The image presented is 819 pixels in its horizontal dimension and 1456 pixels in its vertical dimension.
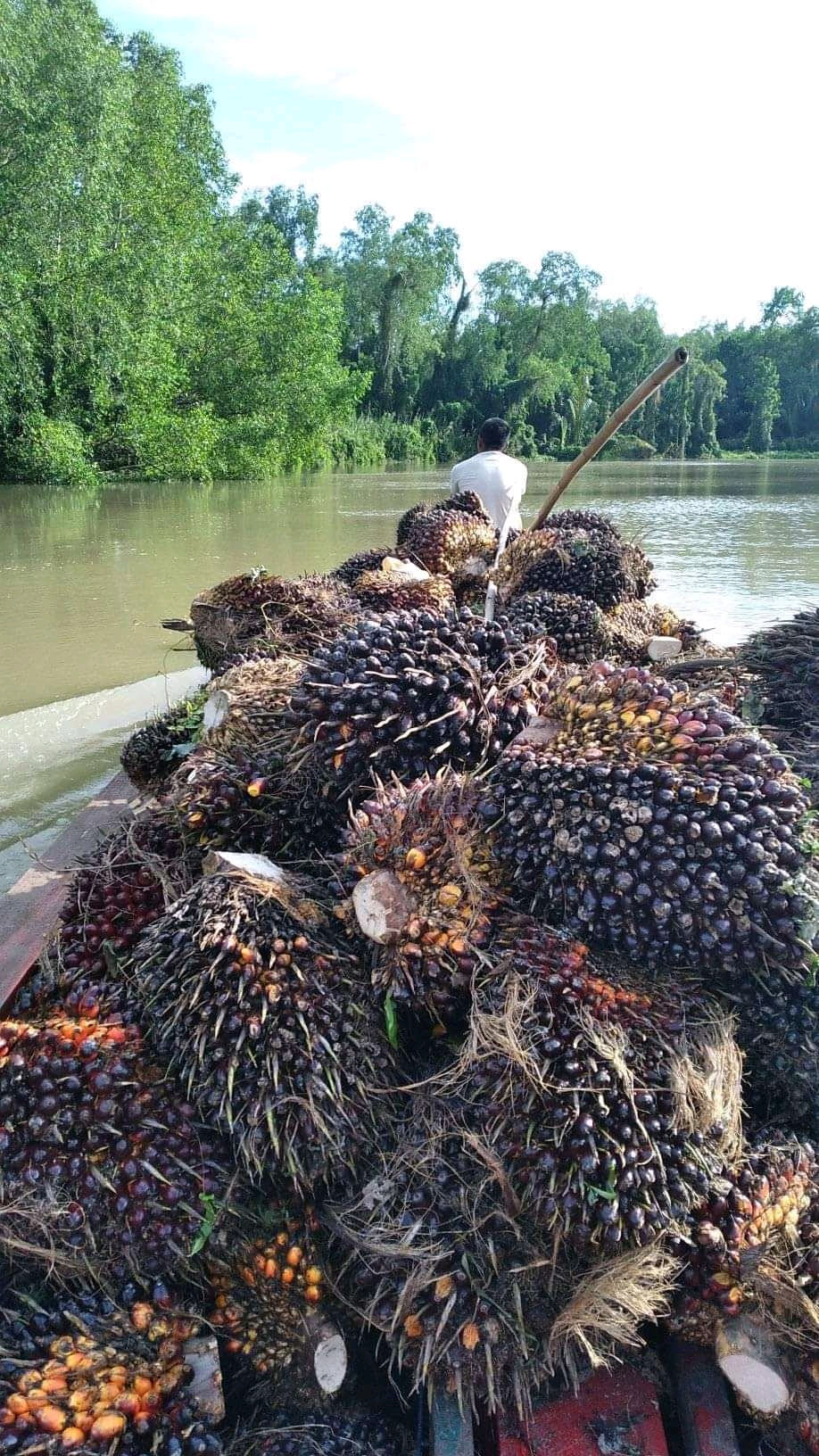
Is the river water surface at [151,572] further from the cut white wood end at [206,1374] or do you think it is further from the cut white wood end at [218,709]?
the cut white wood end at [206,1374]

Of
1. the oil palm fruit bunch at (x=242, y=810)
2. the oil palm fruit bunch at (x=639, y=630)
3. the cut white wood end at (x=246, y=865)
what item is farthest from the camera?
the oil palm fruit bunch at (x=639, y=630)

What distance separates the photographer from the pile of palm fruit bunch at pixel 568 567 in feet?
12.0

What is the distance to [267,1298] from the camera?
1.56 m

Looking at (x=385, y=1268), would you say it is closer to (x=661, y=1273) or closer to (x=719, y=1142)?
(x=661, y=1273)

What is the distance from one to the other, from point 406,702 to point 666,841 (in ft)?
2.34

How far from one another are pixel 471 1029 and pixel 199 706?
2518 mm

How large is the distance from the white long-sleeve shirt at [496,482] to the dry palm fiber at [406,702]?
3831 millimetres

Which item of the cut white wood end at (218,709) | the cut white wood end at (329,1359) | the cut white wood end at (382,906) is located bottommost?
the cut white wood end at (329,1359)

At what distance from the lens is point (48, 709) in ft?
21.0

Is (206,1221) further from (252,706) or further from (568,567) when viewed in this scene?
(568,567)

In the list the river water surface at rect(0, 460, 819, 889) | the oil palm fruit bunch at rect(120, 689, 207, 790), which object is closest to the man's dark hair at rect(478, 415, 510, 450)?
the river water surface at rect(0, 460, 819, 889)

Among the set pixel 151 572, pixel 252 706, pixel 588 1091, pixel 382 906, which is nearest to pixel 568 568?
pixel 252 706

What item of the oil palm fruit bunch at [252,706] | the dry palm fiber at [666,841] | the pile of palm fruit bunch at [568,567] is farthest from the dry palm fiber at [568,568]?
the dry palm fiber at [666,841]

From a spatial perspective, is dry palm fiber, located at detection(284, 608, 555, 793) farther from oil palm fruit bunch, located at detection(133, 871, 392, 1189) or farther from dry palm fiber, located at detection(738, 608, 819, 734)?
dry palm fiber, located at detection(738, 608, 819, 734)
